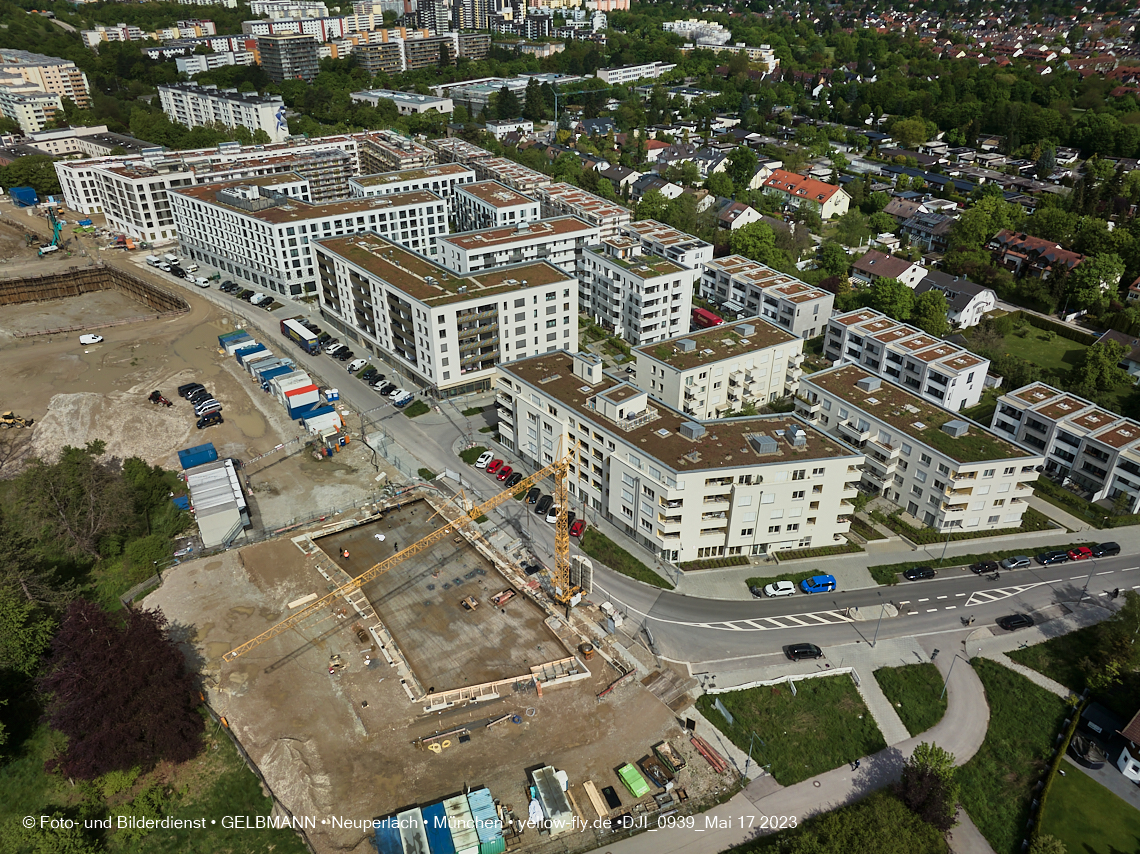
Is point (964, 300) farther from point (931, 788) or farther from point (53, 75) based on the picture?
point (53, 75)

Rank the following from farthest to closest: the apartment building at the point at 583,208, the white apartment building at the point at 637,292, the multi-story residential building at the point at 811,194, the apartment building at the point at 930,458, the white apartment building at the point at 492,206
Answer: the multi-story residential building at the point at 811,194 < the apartment building at the point at 583,208 < the white apartment building at the point at 492,206 < the white apartment building at the point at 637,292 < the apartment building at the point at 930,458

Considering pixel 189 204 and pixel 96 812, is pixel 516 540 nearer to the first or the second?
pixel 96 812

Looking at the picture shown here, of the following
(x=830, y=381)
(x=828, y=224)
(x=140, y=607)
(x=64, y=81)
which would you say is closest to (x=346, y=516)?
(x=140, y=607)

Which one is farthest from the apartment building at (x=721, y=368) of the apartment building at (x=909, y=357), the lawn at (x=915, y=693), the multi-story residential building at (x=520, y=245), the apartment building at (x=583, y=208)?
the apartment building at (x=583, y=208)

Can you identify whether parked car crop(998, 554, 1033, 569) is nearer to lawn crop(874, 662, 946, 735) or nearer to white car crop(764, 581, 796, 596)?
lawn crop(874, 662, 946, 735)

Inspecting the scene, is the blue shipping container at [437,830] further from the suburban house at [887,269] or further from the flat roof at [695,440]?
the suburban house at [887,269]

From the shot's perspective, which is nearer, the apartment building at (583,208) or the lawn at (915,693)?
the lawn at (915,693)

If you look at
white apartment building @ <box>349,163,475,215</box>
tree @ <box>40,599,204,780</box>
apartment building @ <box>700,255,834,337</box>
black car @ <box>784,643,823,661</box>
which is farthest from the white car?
white apartment building @ <box>349,163,475,215</box>
